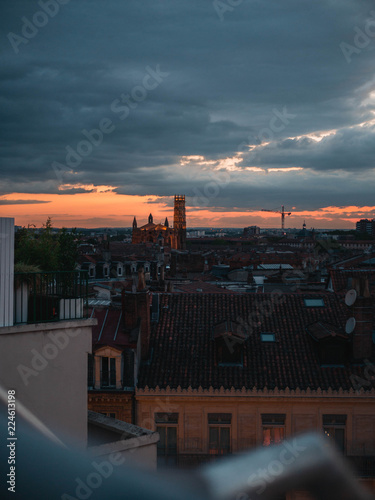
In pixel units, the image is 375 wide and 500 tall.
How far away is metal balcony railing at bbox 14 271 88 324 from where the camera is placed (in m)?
8.12

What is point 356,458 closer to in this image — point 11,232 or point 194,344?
point 194,344

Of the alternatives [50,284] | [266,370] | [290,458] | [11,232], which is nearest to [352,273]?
[266,370]

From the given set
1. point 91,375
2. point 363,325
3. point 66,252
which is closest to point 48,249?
point 66,252

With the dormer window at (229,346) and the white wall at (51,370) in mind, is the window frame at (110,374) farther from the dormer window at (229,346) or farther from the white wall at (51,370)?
the white wall at (51,370)

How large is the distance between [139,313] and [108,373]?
306 centimetres

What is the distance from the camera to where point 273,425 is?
19438 millimetres

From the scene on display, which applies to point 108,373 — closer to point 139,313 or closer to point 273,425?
point 139,313

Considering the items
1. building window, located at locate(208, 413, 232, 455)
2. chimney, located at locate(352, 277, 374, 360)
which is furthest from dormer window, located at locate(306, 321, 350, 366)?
building window, located at locate(208, 413, 232, 455)

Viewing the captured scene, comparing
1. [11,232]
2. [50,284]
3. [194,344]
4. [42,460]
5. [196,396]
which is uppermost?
[11,232]

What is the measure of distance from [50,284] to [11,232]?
240 centimetres

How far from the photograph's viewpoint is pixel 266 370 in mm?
20594

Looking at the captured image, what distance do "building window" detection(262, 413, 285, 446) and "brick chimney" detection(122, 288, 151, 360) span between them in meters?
5.54

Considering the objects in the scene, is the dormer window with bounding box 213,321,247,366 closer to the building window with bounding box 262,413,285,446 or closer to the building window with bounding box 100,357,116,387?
the building window with bounding box 262,413,285,446

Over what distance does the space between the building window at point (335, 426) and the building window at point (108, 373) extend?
831 centimetres
